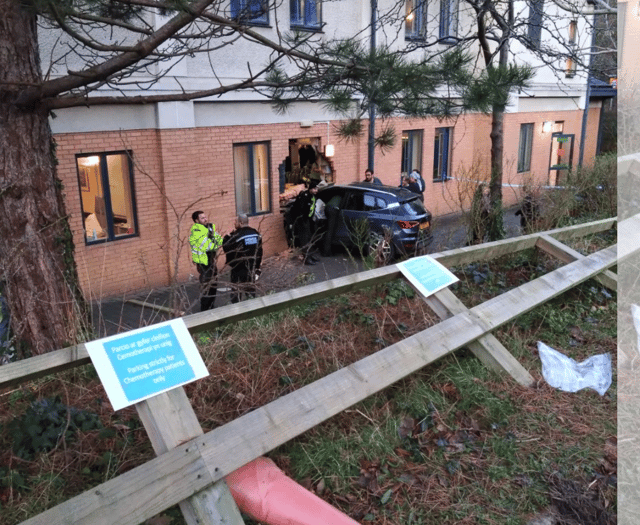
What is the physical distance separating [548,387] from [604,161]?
10.0 meters

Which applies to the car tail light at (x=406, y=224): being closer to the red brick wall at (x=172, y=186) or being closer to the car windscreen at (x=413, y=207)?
the car windscreen at (x=413, y=207)

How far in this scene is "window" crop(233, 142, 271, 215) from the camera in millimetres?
13422

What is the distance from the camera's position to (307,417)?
119 inches

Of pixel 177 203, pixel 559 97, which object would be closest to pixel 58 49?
pixel 177 203

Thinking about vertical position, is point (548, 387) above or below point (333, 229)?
above

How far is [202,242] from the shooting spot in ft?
27.0

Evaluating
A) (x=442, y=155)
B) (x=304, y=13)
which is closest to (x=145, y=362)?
(x=304, y=13)

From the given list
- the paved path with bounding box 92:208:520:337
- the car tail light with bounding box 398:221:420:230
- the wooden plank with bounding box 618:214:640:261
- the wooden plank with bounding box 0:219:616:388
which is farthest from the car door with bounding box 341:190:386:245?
the wooden plank with bounding box 618:214:640:261

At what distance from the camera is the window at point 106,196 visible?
11.0 metres

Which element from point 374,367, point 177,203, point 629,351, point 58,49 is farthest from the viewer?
point 177,203

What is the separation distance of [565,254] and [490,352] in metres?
2.52

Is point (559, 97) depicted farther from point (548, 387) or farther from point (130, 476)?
point (130, 476)

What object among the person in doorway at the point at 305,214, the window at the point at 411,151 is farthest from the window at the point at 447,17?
the person in doorway at the point at 305,214

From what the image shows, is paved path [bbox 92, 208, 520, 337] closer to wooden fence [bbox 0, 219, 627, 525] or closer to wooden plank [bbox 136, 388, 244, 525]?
wooden fence [bbox 0, 219, 627, 525]
